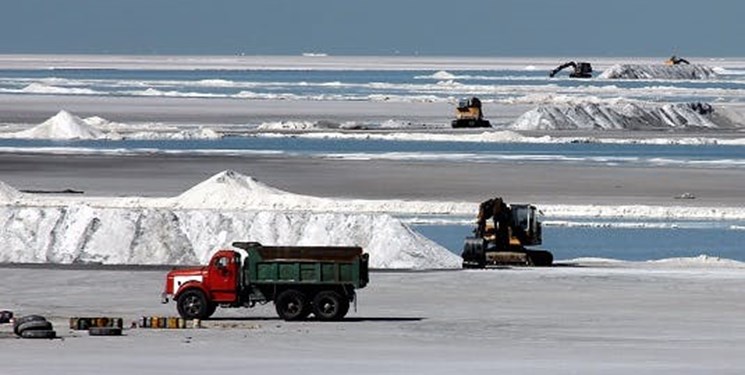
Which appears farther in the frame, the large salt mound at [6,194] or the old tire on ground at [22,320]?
the large salt mound at [6,194]

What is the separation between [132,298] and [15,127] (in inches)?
2194

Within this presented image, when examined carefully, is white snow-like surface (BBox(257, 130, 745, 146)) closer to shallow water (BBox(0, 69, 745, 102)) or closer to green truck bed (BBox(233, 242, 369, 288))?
shallow water (BBox(0, 69, 745, 102))

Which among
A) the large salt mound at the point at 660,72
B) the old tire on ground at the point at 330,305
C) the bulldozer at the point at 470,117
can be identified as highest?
the large salt mound at the point at 660,72

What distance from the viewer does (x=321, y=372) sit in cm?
2091

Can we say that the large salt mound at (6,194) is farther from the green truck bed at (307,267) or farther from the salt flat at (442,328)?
the green truck bed at (307,267)

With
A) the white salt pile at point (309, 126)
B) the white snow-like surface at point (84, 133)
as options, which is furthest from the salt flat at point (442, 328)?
the white salt pile at point (309, 126)

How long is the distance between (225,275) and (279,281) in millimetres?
629

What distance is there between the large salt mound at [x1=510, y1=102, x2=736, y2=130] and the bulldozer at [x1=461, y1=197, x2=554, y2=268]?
168ft

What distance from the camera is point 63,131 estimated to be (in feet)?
254

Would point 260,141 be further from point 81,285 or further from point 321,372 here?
point 321,372

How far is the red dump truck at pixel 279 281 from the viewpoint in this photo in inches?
1023

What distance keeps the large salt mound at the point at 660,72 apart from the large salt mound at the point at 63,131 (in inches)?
4183

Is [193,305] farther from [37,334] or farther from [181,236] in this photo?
[181,236]

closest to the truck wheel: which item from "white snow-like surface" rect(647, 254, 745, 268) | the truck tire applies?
the truck tire
